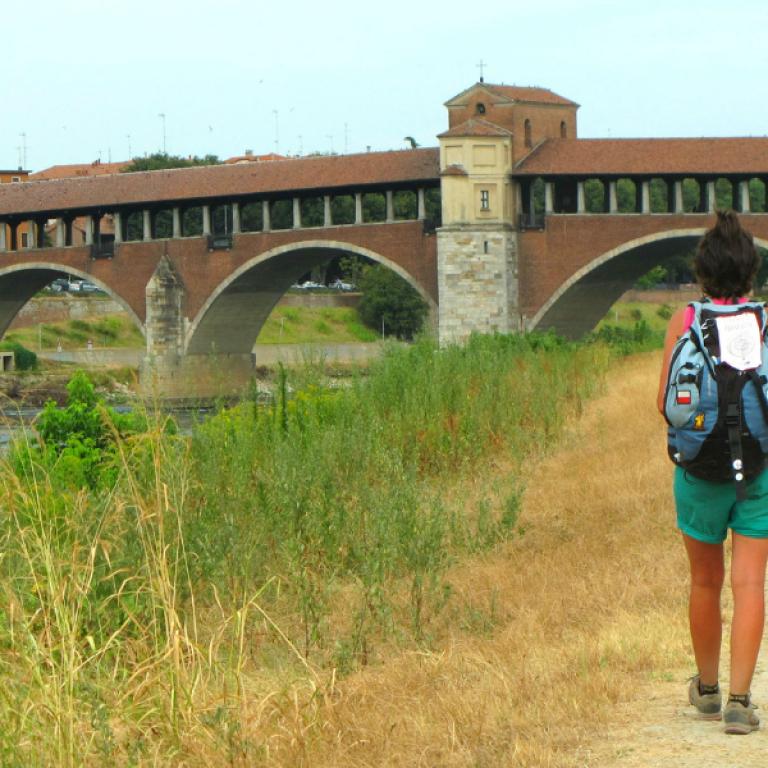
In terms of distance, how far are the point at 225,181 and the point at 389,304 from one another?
627 inches

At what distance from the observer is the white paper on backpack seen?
4312mm

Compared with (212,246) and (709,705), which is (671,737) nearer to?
(709,705)

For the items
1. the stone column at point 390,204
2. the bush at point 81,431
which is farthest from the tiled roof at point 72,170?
the bush at point 81,431

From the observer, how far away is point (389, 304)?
5612 cm

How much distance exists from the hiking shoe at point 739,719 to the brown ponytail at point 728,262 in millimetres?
1098

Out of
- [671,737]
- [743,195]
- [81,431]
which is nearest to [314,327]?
[743,195]

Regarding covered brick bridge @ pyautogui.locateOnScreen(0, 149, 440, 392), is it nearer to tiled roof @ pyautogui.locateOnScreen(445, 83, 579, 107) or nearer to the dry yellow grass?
tiled roof @ pyautogui.locateOnScreen(445, 83, 579, 107)

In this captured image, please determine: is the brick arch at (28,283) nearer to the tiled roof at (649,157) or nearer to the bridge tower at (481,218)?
the bridge tower at (481,218)

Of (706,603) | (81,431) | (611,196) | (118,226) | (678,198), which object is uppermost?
(118,226)

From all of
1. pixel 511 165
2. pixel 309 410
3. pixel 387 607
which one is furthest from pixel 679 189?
pixel 387 607

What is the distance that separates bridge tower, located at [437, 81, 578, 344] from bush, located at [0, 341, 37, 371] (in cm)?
1456

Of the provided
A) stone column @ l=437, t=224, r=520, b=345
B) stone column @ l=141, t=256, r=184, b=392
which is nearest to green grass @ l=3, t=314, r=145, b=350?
stone column @ l=141, t=256, r=184, b=392

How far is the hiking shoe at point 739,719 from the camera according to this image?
4.25 meters

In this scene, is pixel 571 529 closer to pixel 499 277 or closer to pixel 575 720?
pixel 575 720
